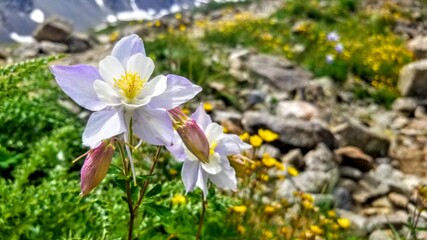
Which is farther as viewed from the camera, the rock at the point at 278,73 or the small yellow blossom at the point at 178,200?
the rock at the point at 278,73

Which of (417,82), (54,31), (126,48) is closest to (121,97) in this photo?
(126,48)

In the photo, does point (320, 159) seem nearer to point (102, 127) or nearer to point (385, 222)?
point (385, 222)

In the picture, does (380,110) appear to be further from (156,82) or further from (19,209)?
(156,82)

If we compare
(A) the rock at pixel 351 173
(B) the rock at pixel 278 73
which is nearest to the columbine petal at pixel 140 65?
(A) the rock at pixel 351 173

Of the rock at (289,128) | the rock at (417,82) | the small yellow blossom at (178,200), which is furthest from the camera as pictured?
the rock at (417,82)

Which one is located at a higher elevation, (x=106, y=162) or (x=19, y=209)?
(x=106, y=162)

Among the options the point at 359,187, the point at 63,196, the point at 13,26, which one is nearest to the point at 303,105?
the point at 359,187

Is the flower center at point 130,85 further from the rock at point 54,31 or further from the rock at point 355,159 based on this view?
the rock at point 54,31
